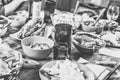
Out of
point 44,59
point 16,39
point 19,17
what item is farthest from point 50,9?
point 44,59

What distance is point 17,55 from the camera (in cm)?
95

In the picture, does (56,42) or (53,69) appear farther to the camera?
(56,42)

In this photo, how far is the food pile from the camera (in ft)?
3.05

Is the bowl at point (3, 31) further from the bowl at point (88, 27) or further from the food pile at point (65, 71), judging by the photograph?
the bowl at point (88, 27)

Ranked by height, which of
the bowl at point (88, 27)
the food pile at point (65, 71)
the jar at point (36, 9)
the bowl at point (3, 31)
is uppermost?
the jar at point (36, 9)

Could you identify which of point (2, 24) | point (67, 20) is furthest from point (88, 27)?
point (2, 24)

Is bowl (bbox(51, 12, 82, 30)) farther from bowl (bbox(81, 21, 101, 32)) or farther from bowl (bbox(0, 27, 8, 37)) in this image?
bowl (bbox(0, 27, 8, 37))

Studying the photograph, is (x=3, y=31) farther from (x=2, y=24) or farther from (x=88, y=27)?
(x=88, y=27)

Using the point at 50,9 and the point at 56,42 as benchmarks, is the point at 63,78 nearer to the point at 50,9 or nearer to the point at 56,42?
the point at 56,42

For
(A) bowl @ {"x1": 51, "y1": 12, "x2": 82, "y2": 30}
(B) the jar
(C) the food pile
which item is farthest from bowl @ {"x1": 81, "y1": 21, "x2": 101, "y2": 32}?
(C) the food pile

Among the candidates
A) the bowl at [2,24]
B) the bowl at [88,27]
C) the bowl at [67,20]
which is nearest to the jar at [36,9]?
the bowl at [67,20]

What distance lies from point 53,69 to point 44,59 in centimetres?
20

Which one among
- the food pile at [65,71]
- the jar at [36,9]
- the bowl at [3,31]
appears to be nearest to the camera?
the food pile at [65,71]

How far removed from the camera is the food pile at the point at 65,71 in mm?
931
